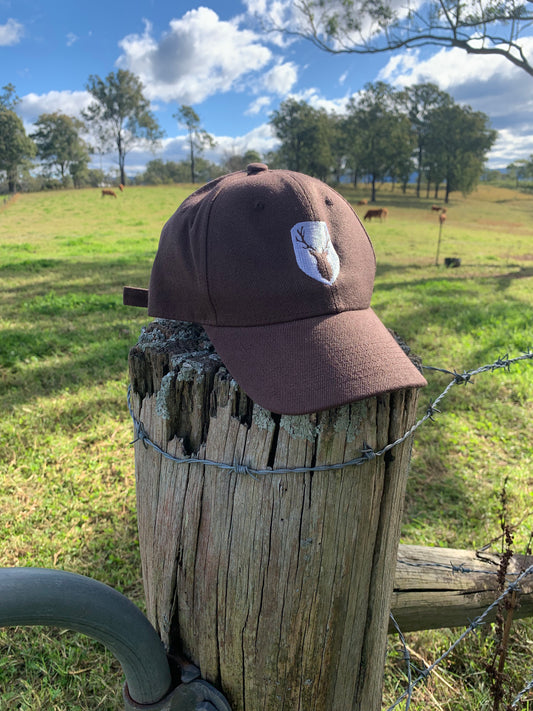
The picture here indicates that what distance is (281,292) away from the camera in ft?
3.54

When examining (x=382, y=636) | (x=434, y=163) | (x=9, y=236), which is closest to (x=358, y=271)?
(x=382, y=636)

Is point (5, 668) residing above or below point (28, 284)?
below

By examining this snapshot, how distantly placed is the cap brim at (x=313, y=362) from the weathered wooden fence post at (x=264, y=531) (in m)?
0.05

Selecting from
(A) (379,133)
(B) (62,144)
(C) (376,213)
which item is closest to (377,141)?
(A) (379,133)

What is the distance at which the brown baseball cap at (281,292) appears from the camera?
0.94 meters

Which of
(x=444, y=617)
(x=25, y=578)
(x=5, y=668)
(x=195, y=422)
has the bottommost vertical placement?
(x=5, y=668)

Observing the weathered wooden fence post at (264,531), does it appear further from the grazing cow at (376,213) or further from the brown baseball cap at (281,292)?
the grazing cow at (376,213)

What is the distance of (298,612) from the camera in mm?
991

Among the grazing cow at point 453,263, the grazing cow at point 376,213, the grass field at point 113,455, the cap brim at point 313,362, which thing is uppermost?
the grazing cow at point 376,213

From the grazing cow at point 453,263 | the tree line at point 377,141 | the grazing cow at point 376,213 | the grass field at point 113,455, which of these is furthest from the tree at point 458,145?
the grass field at point 113,455

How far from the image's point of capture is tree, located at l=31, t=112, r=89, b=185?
174 feet

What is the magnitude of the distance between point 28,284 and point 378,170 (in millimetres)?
37724

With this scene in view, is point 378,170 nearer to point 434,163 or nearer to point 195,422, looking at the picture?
point 434,163

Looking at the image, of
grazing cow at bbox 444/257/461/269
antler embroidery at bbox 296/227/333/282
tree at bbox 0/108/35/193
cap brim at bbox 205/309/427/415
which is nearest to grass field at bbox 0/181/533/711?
cap brim at bbox 205/309/427/415
